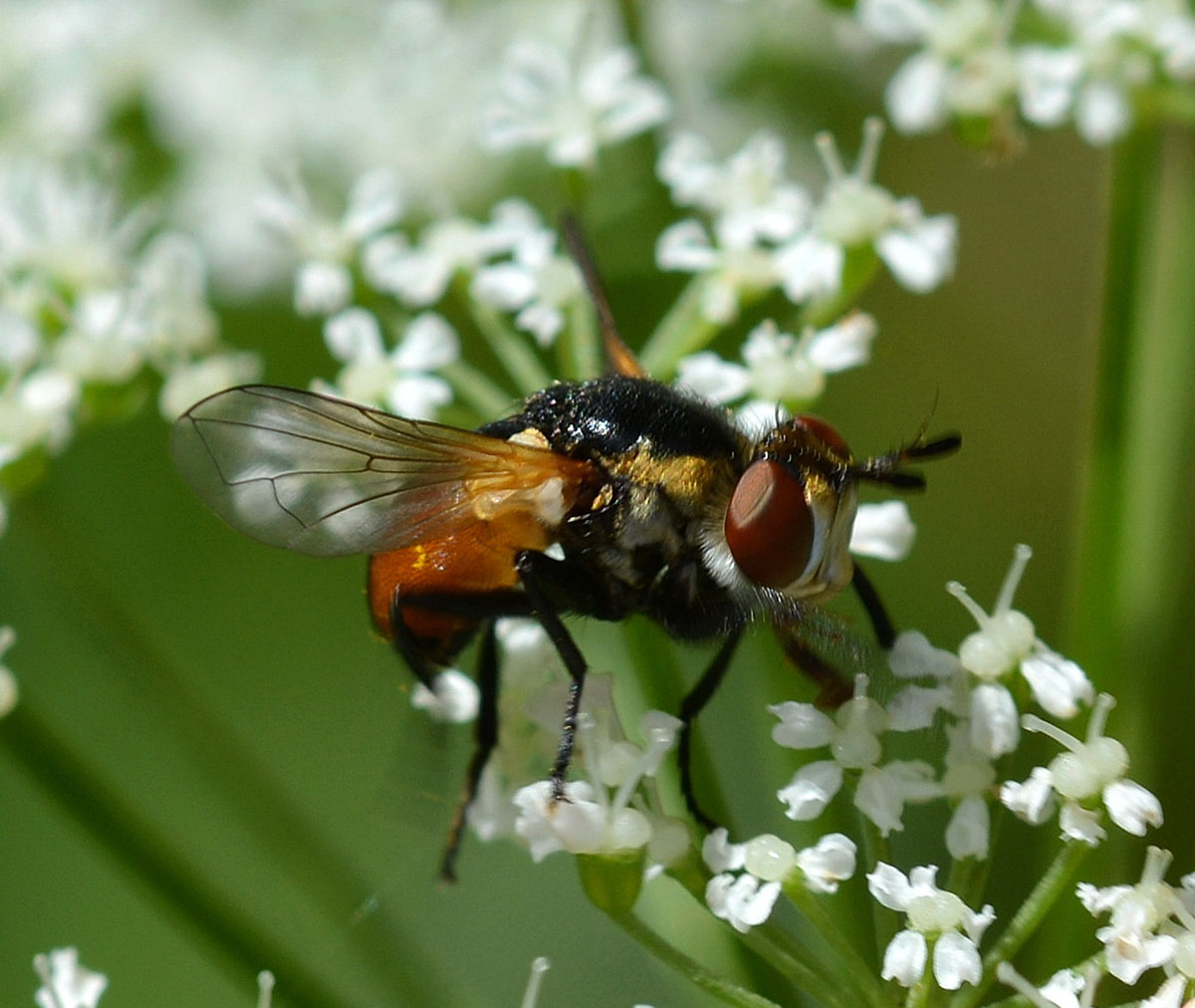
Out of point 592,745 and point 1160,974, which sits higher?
point 592,745

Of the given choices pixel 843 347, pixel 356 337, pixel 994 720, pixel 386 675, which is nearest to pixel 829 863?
pixel 994 720

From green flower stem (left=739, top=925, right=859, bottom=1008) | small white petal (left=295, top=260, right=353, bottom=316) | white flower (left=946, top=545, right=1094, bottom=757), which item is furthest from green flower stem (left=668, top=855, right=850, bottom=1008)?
small white petal (left=295, top=260, right=353, bottom=316)

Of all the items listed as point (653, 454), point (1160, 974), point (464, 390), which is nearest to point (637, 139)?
point (464, 390)

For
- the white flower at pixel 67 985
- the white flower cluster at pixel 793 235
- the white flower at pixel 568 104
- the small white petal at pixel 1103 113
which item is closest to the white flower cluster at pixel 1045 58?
the small white petal at pixel 1103 113

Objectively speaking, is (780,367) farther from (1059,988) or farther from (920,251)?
(1059,988)

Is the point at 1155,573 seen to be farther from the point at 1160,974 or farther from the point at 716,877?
the point at 716,877

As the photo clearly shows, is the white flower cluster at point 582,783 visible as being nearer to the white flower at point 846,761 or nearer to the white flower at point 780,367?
the white flower at point 846,761

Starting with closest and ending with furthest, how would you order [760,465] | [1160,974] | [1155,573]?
[760,465]
[1160,974]
[1155,573]
